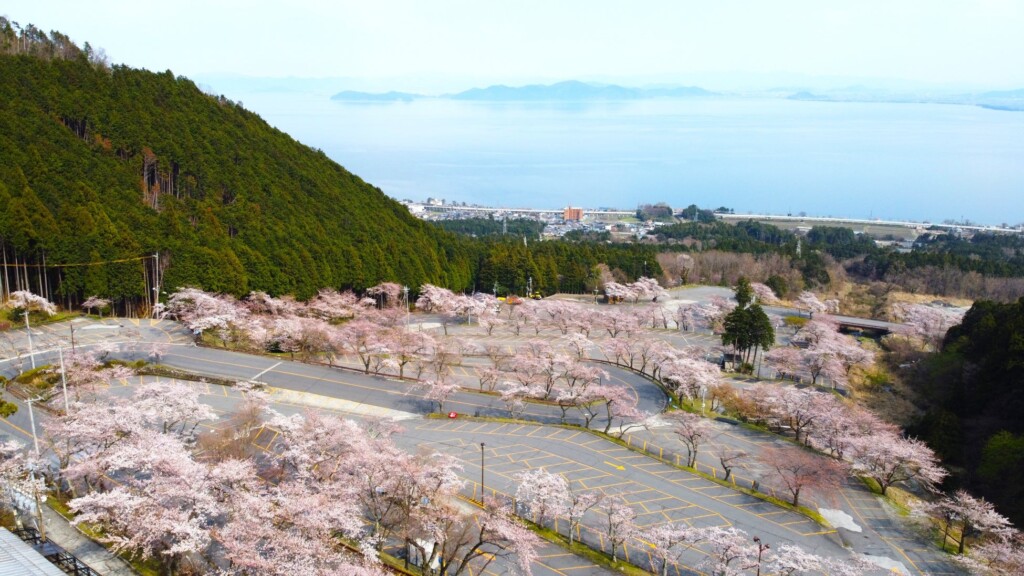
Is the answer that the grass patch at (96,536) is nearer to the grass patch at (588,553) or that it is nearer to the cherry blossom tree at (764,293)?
the grass patch at (588,553)

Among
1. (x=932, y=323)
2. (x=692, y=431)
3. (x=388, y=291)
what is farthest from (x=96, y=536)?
(x=932, y=323)

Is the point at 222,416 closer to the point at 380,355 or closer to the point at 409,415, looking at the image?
the point at 409,415

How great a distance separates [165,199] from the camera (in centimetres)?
4969

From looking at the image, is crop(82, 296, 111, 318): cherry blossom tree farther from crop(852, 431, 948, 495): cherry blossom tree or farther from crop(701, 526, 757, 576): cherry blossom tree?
crop(852, 431, 948, 495): cherry blossom tree

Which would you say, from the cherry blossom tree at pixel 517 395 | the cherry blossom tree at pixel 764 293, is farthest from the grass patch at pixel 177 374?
the cherry blossom tree at pixel 764 293

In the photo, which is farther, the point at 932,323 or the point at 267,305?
the point at 932,323

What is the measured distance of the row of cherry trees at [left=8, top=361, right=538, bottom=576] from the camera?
50.7 feet

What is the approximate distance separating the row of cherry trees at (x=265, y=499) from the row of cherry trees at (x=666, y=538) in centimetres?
152

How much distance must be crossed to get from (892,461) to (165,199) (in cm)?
4934

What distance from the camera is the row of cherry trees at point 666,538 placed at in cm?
1747

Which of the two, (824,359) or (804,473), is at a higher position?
(824,359)

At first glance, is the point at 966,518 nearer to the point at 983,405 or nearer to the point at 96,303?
the point at 983,405

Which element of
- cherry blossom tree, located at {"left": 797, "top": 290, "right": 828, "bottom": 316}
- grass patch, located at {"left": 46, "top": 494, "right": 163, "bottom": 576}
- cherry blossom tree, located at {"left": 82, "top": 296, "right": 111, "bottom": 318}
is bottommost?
grass patch, located at {"left": 46, "top": 494, "right": 163, "bottom": 576}

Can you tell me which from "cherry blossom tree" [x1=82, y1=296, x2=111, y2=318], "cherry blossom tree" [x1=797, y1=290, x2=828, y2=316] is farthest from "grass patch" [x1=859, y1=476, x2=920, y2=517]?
"cherry blossom tree" [x1=82, y1=296, x2=111, y2=318]
